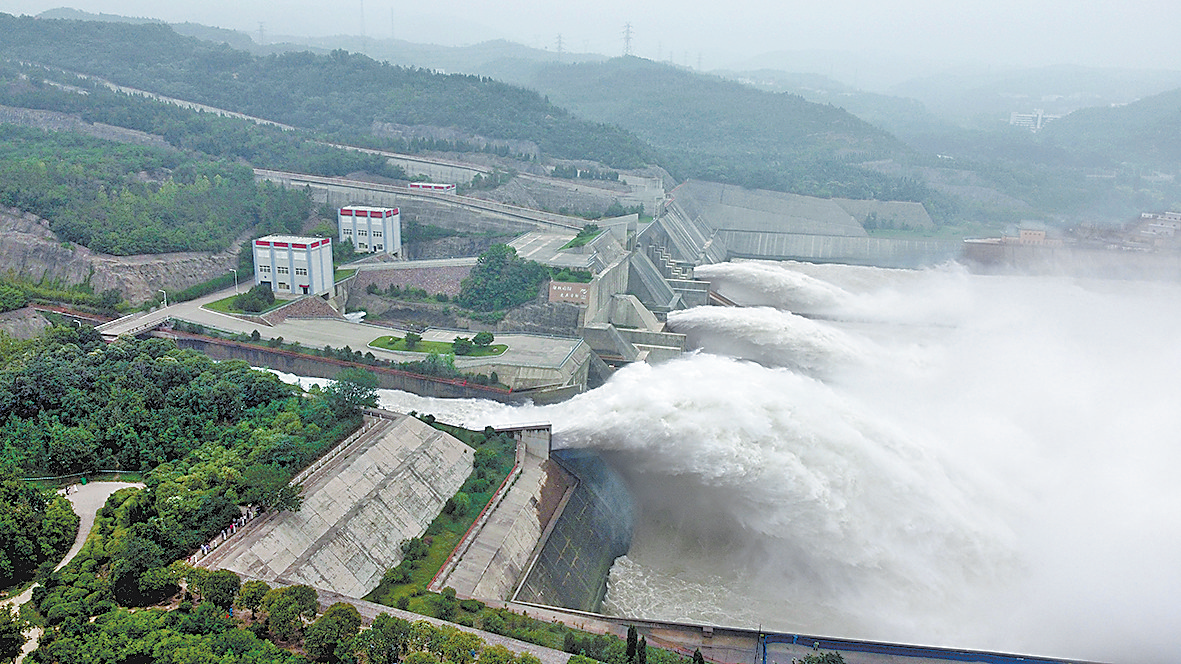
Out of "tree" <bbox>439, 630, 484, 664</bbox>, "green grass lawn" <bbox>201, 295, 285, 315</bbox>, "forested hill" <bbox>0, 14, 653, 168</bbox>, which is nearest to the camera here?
"tree" <bbox>439, 630, 484, 664</bbox>

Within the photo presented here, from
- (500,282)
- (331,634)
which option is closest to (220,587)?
(331,634)

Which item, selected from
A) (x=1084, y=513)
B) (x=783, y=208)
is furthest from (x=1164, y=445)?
(x=783, y=208)

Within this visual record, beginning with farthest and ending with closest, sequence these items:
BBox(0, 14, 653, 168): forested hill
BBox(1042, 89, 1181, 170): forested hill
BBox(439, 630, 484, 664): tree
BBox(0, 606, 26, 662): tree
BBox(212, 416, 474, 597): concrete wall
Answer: BBox(1042, 89, 1181, 170): forested hill
BBox(0, 14, 653, 168): forested hill
BBox(212, 416, 474, 597): concrete wall
BBox(439, 630, 484, 664): tree
BBox(0, 606, 26, 662): tree

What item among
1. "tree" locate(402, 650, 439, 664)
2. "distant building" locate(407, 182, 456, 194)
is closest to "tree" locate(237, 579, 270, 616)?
"tree" locate(402, 650, 439, 664)

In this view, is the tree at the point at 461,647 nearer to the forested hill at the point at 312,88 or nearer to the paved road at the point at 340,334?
the paved road at the point at 340,334

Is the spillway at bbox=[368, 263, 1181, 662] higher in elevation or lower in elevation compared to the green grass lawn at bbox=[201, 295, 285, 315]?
lower

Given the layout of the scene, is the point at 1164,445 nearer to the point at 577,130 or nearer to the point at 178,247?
the point at 178,247

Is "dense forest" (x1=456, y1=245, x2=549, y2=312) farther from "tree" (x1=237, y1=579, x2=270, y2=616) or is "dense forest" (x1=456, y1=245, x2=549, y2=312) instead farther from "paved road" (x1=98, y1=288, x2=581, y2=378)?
"tree" (x1=237, y1=579, x2=270, y2=616)

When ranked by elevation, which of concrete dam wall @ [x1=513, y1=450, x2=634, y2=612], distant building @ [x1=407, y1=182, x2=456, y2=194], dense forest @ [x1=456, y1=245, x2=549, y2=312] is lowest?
concrete dam wall @ [x1=513, y1=450, x2=634, y2=612]
